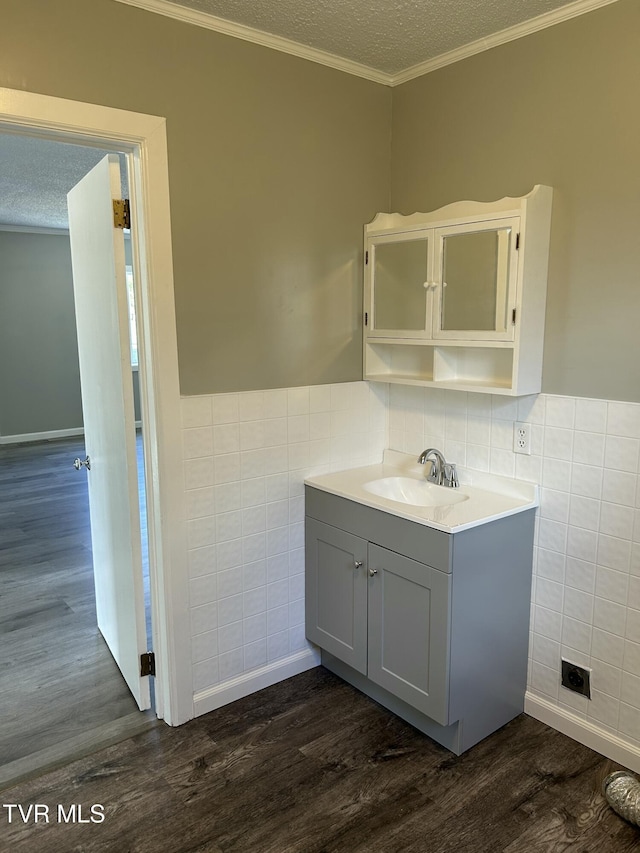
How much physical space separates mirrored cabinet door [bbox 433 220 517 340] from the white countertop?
62 centimetres

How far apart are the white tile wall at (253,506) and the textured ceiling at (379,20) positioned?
4.35 feet

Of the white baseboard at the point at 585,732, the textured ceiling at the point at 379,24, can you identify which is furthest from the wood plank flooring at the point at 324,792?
the textured ceiling at the point at 379,24

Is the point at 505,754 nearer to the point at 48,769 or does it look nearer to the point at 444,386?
the point at 444,386

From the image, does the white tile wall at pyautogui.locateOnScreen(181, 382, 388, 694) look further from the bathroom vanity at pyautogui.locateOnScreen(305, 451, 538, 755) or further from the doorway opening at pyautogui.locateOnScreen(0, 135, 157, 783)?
the doorway opening at pyautogui.locateOnScreen(0, 135, 157, 783)

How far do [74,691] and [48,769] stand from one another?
0.48 meters

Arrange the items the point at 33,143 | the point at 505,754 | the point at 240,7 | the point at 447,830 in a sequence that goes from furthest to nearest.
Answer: the point at 33,143
the point at 505,754
the point at 240,7
the point at 447,830

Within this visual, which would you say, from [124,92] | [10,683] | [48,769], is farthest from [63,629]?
[124,92]

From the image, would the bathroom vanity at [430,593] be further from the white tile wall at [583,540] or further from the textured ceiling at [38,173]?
the textured ceiling at [38,173]

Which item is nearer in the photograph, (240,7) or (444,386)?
(240,7)

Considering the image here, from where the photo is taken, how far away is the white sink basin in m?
2.54

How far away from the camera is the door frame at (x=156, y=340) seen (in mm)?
1904

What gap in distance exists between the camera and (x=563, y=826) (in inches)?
75.3

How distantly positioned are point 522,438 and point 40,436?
677 centimetres

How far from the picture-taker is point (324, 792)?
2.07 meters
